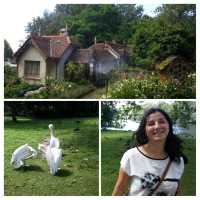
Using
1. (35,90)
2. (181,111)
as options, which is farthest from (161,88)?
(35,90)

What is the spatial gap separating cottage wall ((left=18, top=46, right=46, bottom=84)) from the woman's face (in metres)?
0.93

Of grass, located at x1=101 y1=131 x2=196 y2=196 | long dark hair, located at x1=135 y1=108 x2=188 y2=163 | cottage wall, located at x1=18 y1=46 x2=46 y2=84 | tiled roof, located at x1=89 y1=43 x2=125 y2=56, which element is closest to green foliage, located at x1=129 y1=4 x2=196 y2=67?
tiled roof, located at x1=89 y1=43 x2=125 y2=56

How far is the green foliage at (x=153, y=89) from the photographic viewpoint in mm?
3293

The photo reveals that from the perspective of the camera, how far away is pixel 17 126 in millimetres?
3301

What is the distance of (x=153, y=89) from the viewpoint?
329cm

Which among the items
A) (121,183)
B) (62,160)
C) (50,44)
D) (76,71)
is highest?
(50,44)

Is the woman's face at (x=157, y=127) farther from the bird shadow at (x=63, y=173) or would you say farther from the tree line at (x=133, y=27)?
the bird shadow at (x=63, y=173)

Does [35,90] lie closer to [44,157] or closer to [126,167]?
[44,157]

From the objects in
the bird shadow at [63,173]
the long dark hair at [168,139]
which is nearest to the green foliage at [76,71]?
the long dark hair at [168,139]

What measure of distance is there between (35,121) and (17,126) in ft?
0.48

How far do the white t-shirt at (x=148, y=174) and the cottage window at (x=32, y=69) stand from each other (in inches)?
39.0

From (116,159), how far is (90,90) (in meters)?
0.59

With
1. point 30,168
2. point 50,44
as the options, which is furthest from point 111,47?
point 30,168

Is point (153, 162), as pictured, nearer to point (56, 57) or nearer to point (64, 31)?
point (56, 57)
